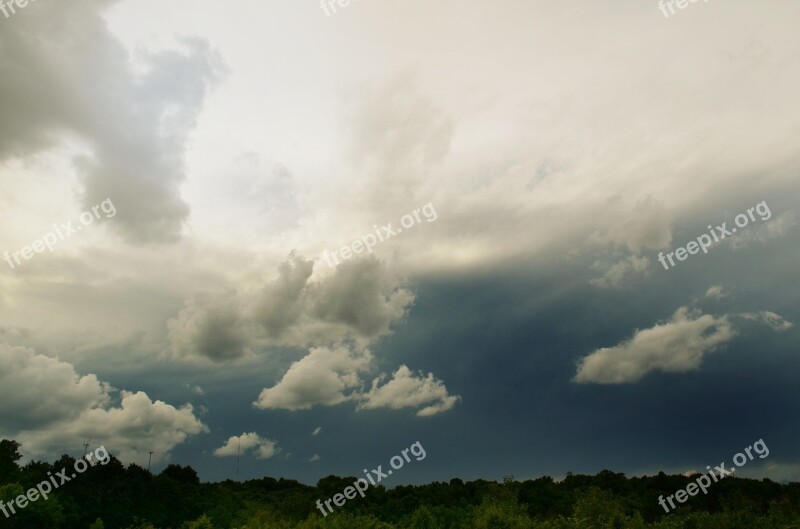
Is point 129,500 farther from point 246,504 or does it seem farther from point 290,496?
point 290,496

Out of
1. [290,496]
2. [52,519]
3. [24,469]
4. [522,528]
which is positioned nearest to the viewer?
[522,528]

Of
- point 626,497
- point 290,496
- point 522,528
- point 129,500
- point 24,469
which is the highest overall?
point 24,469

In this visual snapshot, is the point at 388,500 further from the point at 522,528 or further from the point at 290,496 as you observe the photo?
the point at 522,528

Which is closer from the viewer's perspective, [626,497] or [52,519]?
[52,519]

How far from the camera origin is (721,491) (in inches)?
3639

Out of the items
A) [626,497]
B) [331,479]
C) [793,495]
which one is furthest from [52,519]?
[793,495]

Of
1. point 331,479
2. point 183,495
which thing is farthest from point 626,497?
point 183,495

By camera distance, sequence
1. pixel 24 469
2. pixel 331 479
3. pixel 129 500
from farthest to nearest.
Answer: pixel 331 479 < pixel 129 500 < pixel 24 469

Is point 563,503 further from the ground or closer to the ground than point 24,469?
closer to the ground

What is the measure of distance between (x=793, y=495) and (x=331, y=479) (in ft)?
258

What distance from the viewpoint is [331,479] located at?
11675cm

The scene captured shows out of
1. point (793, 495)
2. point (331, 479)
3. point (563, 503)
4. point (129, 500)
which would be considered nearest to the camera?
point (129, 500)

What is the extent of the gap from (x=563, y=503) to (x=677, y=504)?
17108mm

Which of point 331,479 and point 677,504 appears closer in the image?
point 677,504
